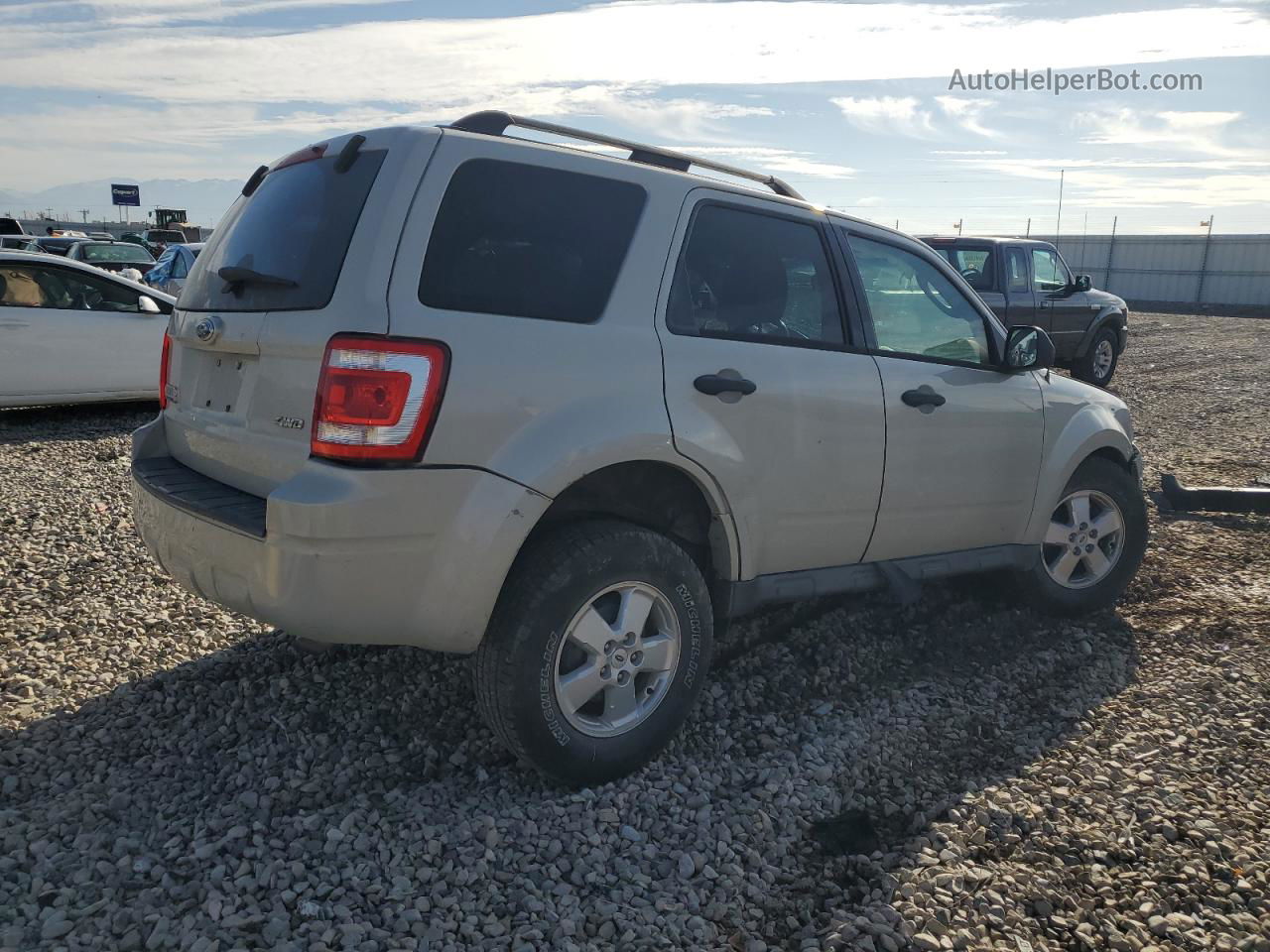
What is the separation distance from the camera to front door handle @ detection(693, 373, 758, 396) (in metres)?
3.21

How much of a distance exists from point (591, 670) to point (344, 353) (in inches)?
47.8

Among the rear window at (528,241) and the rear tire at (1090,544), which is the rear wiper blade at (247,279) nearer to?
the rear window at (528,241)

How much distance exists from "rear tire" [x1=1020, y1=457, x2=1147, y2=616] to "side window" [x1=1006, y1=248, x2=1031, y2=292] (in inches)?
300

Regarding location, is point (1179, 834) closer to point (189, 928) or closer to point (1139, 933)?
point (1139, 933)

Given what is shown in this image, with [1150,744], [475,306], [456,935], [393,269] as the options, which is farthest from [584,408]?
[1150,744]

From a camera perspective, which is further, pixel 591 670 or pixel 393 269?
pixel 591 670

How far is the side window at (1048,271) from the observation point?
40.9 feet

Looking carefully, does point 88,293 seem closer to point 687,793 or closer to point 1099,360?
point 687,793

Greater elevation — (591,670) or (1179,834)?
(591,670)

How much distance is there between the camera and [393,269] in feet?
8.92

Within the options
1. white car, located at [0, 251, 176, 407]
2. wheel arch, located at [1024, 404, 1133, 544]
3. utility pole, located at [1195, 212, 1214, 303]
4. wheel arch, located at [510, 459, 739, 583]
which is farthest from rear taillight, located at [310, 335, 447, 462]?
utility pole, located at [1195, 212, 1214, 303]

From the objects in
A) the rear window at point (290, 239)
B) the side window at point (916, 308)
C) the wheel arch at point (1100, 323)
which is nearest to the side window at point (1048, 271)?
the wheel arch at point (1100, 323)

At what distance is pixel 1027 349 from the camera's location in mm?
4324

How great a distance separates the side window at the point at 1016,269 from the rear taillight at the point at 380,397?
1066 cm
